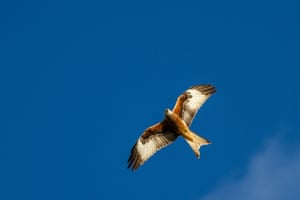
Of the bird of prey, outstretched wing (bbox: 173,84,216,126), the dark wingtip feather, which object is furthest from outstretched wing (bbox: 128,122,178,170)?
the dark wingtip feather

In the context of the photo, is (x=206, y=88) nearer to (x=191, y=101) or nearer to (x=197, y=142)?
(x=191, y=101)

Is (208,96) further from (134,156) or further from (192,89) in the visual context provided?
(134,156)

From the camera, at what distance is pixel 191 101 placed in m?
21.2

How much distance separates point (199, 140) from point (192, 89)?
276 centimetres

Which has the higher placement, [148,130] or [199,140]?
[148,130]

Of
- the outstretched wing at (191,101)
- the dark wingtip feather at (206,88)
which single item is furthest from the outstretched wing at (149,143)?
the dark wingtip feather at (206,88)

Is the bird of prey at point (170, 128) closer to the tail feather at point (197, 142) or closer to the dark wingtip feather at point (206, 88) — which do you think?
the dark wingtip feather at point (206, 88)

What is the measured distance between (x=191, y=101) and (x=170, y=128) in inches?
54.1

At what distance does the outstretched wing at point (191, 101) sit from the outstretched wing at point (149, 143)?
31.1 inches

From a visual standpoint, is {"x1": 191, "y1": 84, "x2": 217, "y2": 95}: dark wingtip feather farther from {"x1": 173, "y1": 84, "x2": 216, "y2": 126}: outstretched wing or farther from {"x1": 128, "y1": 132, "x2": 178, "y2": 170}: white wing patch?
{"x1": 128, "y1": 132, "x2": 178, "y2": 170}: white wing patch

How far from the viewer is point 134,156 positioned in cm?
2125

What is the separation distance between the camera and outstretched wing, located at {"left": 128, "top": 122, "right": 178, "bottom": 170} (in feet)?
68.2

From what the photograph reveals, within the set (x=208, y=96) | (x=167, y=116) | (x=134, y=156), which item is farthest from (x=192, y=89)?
(x=134, y=156)

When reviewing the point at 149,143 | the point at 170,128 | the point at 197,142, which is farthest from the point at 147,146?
the point at 197,142
